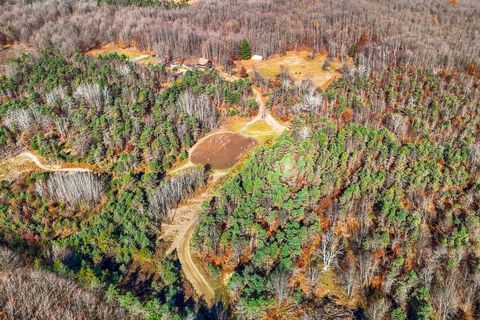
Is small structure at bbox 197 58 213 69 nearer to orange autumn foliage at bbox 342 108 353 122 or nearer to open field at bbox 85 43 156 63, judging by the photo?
open field at bbox 85 43 156 63

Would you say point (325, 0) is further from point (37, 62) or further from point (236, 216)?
point (236, 216)

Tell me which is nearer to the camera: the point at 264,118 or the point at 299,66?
the point at 264,118

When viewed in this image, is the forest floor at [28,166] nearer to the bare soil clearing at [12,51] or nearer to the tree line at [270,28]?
the bare soil clearing at [12,51]

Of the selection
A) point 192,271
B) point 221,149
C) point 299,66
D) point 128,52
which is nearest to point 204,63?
point 299,66

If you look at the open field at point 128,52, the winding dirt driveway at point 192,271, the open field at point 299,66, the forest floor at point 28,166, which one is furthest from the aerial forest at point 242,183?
the open field at point 128,52

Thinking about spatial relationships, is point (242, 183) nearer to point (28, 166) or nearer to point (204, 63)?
point (28, 166)

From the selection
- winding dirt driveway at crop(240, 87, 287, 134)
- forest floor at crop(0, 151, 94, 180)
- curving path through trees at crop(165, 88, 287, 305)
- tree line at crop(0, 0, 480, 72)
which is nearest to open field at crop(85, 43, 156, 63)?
tree line at crop(0, 0, 480, 72)

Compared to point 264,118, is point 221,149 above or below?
below
